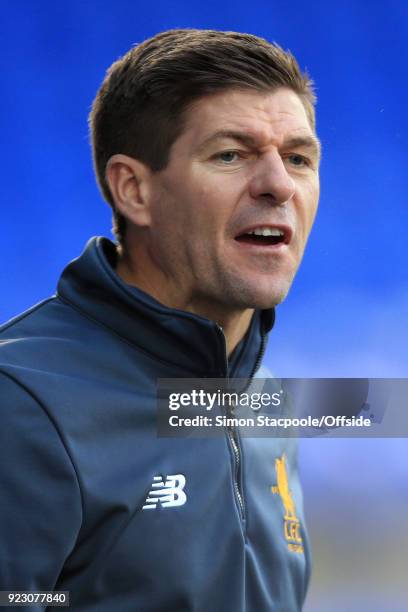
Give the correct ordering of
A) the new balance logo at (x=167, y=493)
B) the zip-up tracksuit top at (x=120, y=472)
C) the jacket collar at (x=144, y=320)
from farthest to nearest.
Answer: the jacket collar at (x=144, y=320), the new balance logo at (x=167, y=493), the zip-up tracksuit top at (x=120, y=472)

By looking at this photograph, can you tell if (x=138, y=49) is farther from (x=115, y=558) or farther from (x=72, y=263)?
(x=115, y=558)

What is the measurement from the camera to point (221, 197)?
2.33 metres

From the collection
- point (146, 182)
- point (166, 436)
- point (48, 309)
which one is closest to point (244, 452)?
point (166, 436)

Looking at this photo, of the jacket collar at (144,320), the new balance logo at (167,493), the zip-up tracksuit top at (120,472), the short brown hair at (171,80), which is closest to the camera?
the zip-up tracksuit top at (120,472)

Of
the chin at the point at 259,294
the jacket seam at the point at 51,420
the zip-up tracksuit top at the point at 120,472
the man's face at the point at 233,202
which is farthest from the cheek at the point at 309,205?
the jacket seam at the point at 51,420

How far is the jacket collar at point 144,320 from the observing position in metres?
2.30

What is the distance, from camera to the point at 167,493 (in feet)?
7.01

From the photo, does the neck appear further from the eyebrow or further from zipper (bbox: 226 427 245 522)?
the eyebrow

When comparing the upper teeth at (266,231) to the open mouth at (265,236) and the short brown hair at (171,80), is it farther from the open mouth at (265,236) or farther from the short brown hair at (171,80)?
the short brown hair at (171,80)

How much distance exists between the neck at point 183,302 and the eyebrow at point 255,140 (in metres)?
0.44

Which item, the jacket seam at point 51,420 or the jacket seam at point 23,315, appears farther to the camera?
the jacket seam at point 23,315

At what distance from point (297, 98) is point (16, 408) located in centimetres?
134

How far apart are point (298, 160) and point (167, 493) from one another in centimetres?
110

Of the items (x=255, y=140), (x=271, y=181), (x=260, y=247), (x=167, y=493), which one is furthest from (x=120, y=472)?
(x=255, y=140)
